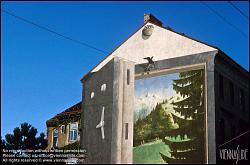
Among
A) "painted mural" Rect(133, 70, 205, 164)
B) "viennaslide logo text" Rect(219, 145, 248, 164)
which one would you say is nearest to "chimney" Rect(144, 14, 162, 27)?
"painted mural" Rect(133, 70, 205, 164)

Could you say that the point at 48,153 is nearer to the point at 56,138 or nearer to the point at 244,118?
the point at 56,138

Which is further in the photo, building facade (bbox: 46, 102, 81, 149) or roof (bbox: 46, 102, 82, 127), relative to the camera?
roof (bbox: 46, 102, 82, 127)

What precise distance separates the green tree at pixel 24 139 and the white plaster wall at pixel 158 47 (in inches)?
839

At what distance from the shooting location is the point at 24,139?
53.2m

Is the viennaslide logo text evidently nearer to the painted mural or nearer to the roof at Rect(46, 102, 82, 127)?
the painted mural

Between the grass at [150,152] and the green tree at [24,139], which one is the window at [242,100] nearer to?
the grass at [150,152]

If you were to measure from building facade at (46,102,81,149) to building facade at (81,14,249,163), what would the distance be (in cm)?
392

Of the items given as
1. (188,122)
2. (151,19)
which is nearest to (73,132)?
(151,19)

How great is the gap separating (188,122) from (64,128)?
1585 centimetres

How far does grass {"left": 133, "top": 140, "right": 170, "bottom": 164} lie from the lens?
30.5m

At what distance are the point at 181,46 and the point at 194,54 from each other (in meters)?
1.40

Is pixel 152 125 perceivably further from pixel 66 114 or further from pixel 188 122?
pixel 66 114

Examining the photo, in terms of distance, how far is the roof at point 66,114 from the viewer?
40719mm

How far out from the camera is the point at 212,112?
2894cm
